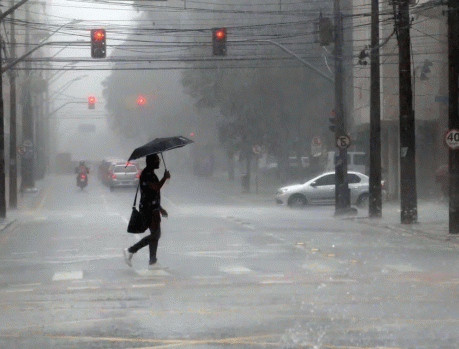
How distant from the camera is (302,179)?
73250 mm

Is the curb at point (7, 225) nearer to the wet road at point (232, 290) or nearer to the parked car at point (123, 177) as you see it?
the wet road at point (232, 290)

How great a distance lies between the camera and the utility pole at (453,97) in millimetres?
27047

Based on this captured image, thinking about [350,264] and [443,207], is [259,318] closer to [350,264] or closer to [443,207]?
[350,264]

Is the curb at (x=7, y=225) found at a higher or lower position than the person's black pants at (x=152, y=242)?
lower

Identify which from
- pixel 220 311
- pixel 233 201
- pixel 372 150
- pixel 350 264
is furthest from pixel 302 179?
pixel 220 311

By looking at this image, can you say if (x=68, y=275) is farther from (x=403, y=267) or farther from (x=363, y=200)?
(x=363, y=200)

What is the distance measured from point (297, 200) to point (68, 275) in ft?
96.8

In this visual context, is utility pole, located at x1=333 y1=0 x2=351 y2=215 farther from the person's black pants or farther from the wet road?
the person's black pants

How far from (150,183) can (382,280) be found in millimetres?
4386

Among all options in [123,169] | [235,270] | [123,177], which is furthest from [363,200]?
[235,270]

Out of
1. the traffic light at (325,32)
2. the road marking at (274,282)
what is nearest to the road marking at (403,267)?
the road marking at (274,282)

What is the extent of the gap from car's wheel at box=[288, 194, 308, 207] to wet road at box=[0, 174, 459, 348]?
15.9 metres

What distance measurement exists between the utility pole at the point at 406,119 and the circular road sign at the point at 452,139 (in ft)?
14.7

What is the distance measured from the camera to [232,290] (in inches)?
597
